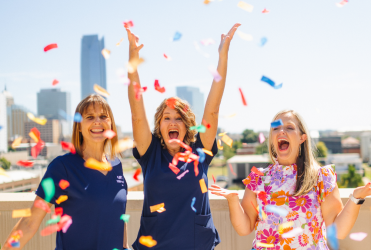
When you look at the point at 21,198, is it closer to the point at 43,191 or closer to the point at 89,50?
the point at 43,191

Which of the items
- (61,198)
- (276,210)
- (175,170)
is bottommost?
(276,210)

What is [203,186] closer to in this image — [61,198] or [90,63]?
[61,198]

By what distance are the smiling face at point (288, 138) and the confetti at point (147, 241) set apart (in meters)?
1.02

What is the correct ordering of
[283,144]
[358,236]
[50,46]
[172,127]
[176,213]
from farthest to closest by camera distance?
[358,236], [50,46], [283,144], [172,127], [176,213]

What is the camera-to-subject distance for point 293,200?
2023 millimetres

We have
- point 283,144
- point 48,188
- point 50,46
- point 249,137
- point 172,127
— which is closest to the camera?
point 48,188

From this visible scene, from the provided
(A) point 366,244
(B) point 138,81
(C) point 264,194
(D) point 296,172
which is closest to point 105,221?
(B) point 138,81

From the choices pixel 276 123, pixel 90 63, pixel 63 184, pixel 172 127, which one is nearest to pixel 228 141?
pixel 276 123

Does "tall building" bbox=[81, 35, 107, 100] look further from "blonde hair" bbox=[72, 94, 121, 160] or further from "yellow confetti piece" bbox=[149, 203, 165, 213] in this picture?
"yellow confetti piece" bbox=[149, 203, 165, 213]

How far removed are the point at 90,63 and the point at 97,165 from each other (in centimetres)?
19916

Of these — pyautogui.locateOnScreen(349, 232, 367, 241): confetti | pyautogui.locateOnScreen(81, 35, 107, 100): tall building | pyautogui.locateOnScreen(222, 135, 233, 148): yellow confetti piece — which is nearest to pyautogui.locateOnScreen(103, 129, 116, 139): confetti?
pyautogui.locateOnScreen(222, 135, 233, 148): yellow confetti piece

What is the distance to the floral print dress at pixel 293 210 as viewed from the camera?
1955 millimetres

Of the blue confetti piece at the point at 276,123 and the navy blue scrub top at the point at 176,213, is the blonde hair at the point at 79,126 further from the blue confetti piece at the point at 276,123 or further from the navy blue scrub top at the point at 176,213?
the blue confetti piece at the point at 276,123

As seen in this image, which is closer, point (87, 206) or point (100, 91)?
point (87, 206)
